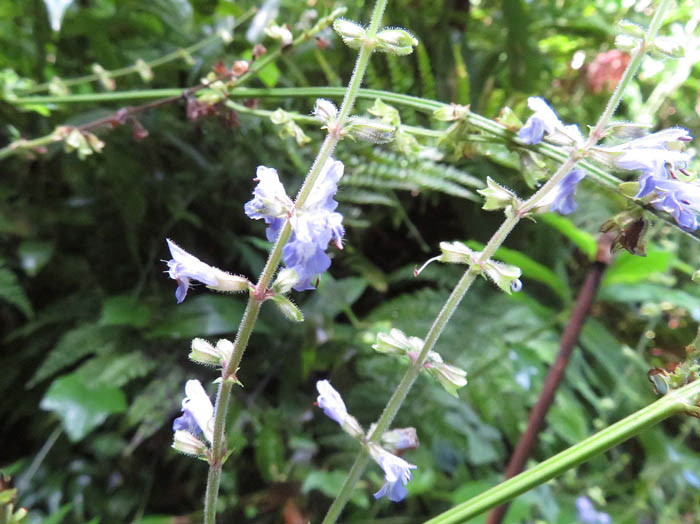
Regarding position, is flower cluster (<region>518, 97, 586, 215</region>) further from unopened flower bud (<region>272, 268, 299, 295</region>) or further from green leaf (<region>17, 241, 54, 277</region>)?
green leaf (<region>17, 241, 54, 277</region>)

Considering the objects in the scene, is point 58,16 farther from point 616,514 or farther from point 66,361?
point 616,514

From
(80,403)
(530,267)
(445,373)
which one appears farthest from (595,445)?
(80,403)

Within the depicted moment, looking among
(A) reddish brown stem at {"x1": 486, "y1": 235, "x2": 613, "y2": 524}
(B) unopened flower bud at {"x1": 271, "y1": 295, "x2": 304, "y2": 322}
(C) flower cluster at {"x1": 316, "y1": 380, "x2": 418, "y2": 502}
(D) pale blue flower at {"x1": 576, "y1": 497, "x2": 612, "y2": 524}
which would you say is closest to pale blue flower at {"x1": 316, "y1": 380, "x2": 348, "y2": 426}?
(C) flower cluster at {"x1": 316, "y1": 380, "x2": 418, "y2": 502}

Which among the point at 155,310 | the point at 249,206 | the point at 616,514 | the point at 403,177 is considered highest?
the point at 249,206

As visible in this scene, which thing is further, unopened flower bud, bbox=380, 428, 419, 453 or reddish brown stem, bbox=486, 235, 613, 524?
reddish brown stem, bbox=486, 235, 613, 524

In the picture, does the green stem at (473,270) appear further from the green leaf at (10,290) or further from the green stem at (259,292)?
the green leaf at (10,290)

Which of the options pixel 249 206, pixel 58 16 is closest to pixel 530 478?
pixel 249 206

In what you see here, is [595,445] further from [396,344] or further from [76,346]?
[76,346]
